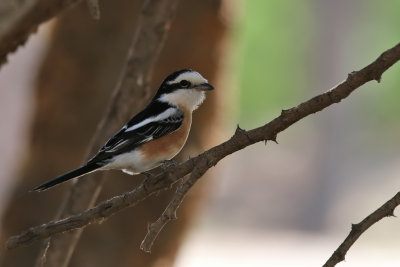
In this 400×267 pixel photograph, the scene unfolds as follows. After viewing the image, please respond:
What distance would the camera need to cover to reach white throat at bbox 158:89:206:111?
15.8 ft

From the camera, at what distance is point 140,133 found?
4.71 meters

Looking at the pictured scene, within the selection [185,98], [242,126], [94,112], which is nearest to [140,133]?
[185,98]

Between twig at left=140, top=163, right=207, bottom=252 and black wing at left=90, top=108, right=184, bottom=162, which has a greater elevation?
black wing at left=90, top=108, right=184, bottom=162

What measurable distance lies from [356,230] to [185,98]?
163 cm

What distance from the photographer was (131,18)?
353 inches

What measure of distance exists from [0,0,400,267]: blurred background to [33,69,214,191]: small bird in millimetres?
3356

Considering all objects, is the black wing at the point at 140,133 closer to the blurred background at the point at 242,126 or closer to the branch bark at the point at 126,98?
the branch bark at the point at 126,98

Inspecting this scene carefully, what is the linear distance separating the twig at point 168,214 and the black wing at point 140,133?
1172 millimetres

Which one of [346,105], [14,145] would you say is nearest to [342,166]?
[346,105]

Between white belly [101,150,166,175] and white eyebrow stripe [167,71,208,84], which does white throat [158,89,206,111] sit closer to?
white eyebrow stripe [167,71,208,84]

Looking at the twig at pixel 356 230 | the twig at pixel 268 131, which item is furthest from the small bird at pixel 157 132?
the twig at pixel 356 230

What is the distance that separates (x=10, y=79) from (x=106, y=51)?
1640 cm

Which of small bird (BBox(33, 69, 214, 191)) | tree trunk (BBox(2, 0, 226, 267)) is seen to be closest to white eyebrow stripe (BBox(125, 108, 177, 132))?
small bird (BBox(33, 69, 214, 191))

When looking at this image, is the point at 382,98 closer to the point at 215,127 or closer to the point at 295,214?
the point at 295,214
